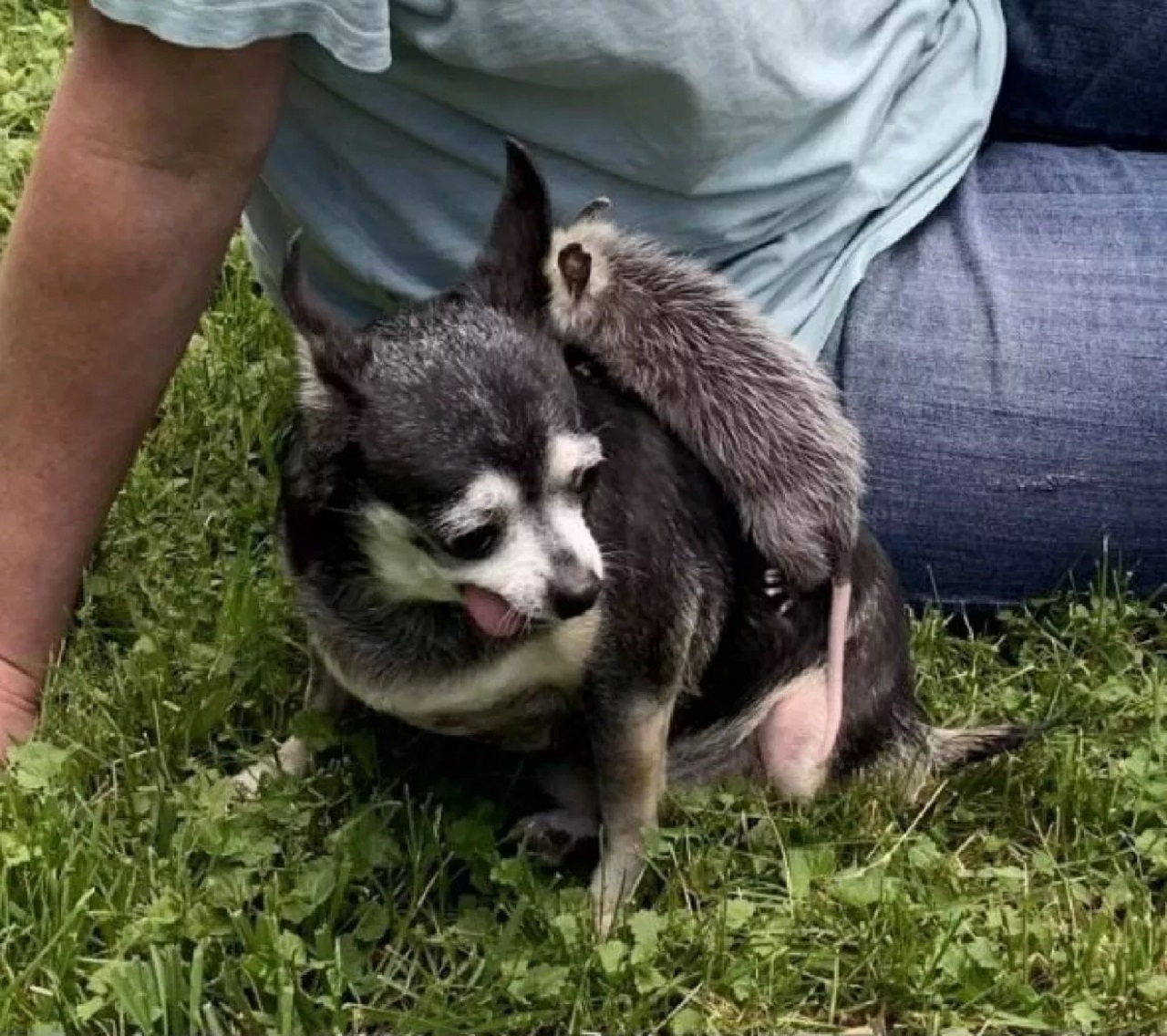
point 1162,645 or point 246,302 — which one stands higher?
point 246,302

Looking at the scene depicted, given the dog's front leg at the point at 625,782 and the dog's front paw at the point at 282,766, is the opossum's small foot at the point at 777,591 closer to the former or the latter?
the dog's front leg at the point at 625,782

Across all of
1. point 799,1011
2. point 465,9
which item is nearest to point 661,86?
point 465,9

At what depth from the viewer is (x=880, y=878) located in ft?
6.22

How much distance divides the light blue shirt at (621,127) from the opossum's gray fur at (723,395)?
0.39ft

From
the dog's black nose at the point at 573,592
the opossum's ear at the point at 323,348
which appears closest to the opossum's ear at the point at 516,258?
the opossum's ear at the point at 323,348

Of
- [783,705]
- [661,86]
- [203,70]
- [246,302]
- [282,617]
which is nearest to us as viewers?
[203,70]

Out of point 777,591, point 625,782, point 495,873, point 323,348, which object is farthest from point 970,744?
point 323,348

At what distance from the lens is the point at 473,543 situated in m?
1.62

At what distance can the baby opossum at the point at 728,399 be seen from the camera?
1.92 m

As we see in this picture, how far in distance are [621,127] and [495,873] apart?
30.6 inches

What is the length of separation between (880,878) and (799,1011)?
174 millimetres

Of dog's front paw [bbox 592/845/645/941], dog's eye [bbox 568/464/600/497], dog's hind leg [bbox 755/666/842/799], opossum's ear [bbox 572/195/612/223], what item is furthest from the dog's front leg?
opossum's ear [bbox 572/195/612/223]

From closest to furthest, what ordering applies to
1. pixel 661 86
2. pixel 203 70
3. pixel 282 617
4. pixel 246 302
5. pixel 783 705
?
pixel 203 70, pixel 661 86, pixel 783 705, pixel 282 617, pixel 246 302

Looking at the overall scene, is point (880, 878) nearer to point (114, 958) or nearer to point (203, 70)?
point (114, 958)
